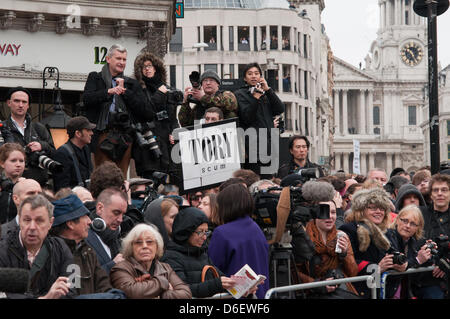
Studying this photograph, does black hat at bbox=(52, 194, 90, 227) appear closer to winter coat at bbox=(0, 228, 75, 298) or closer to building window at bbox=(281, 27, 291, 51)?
winter coat at bbox=(0, 228, 75, 298)

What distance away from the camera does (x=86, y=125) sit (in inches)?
361

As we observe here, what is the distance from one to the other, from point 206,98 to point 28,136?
7.85 ft

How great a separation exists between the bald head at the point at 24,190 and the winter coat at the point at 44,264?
1.17m

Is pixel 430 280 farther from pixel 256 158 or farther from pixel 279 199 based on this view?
pixel 256 158

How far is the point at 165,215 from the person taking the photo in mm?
7277

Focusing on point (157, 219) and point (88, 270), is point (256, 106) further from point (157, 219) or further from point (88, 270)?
point (88, 270)

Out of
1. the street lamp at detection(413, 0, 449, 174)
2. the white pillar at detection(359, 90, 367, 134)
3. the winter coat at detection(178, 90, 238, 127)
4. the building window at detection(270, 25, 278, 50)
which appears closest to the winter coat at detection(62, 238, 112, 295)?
the winter coat at detection(178, 90, 238, 127)

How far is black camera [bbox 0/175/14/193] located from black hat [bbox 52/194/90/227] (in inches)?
53.2

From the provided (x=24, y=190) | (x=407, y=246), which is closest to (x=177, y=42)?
(x=407, y=246)

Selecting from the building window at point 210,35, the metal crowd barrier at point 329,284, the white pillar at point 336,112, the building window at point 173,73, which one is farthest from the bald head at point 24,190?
the white pillar at point 336,112

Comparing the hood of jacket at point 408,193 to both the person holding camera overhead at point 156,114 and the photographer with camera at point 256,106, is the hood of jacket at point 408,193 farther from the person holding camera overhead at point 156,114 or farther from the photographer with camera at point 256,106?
the person holding camera overhead at point 156,114

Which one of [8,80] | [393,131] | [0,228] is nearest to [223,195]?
[0,228]

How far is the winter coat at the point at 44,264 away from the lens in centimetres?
571

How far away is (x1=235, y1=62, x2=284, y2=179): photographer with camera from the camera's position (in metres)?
10.8
